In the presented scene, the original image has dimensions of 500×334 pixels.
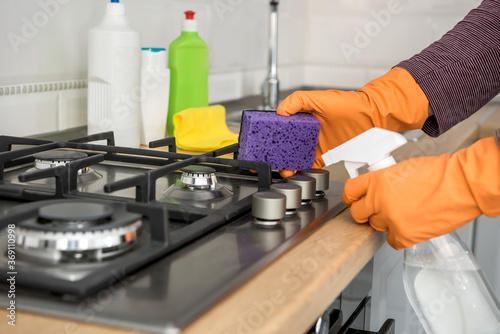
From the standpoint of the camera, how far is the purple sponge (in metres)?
0.97

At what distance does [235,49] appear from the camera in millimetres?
2033

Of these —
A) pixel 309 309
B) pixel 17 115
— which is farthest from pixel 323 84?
pixel 309 309

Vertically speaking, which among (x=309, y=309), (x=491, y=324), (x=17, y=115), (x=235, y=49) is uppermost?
(x=235, y=49)

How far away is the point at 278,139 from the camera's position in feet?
3.21

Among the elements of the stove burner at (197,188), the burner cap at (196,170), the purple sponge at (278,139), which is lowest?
the stove burner at (197,188)

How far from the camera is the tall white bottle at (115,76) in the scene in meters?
1.18

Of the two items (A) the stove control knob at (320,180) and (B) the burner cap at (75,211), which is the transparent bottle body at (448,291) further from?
(B) the burner cap at (75,211)

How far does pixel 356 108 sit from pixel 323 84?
4.91ft

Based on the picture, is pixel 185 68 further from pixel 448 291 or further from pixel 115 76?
pixel 448 291

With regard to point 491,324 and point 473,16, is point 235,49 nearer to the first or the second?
point 473,16

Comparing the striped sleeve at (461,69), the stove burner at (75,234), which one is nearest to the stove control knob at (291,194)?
the stove burner at (75,234)

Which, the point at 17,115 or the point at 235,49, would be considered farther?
the point at 235,49

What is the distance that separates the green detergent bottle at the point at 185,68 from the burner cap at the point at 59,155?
48 centimetres

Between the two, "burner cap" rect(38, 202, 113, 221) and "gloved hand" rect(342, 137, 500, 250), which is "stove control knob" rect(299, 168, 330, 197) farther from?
"burner cap" rect(38, 202, 113, 221)
